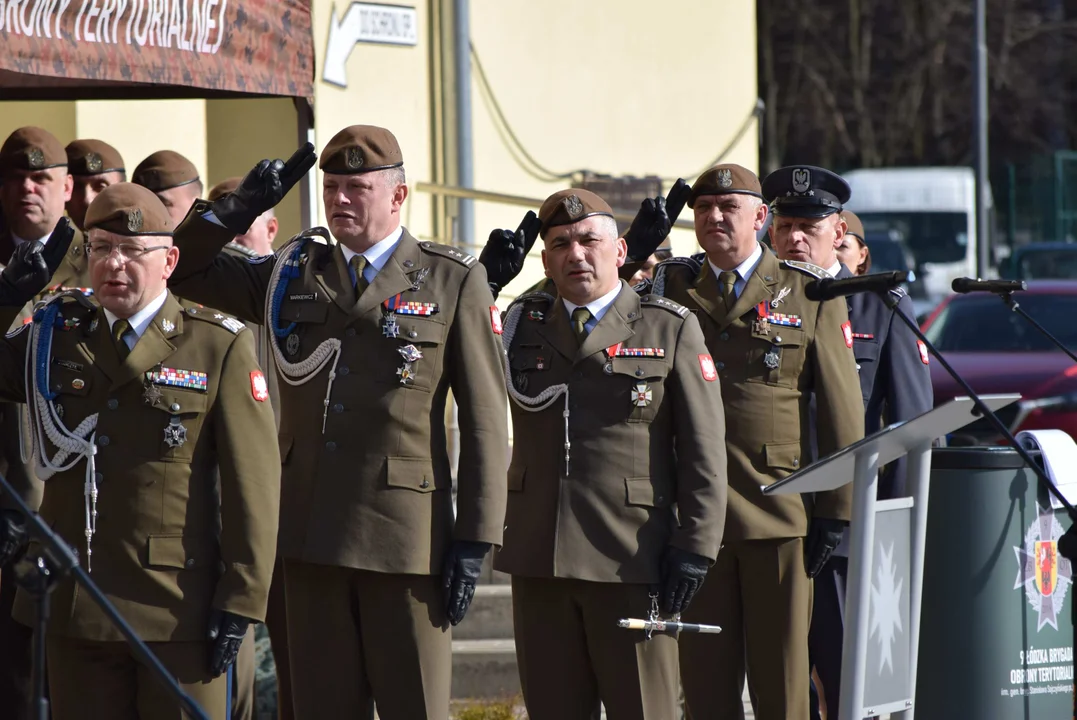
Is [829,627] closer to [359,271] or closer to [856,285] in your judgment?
[856,285]

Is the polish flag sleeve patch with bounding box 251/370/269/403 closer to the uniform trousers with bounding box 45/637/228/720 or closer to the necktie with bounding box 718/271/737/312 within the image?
the uniform trousers with bounding box 45/637/228/720

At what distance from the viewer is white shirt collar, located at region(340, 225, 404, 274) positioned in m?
4.75

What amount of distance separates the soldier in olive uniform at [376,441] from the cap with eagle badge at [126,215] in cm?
34

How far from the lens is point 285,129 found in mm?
9047

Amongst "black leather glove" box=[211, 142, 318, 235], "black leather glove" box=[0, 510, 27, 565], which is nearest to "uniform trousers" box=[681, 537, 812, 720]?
"black leather glove" box=[211, 142, 318, 235]

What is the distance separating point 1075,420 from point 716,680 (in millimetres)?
5371

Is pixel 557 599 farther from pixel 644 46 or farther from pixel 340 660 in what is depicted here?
pixel 644 46

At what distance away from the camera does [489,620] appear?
762 centimetres

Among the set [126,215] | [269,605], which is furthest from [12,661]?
[126,215]

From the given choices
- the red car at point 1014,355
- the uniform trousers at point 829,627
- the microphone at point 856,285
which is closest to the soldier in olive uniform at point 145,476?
the microphone at point 856,285

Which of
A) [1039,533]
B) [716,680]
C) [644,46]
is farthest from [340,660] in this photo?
[644,46]

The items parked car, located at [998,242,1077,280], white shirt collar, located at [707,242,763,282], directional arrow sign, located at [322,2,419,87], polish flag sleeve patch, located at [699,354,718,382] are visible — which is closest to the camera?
polish flag sleeve patch, located at [699,354,718,382]

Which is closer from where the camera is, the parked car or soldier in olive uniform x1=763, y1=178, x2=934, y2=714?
soldier in olive uniform x1=763, y1=178, x2=934, y2=714

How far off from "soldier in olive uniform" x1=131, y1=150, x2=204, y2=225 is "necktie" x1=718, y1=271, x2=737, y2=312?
5.76 ft
